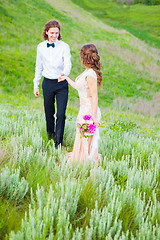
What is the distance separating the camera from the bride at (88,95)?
13.0 ft

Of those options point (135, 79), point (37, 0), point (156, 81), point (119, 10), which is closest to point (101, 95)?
point (135, 79)

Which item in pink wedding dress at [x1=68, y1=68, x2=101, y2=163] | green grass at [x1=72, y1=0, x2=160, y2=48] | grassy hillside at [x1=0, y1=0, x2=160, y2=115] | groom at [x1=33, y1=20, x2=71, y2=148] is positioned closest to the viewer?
pink wedding dress at [x1=68, y1=68, x2=101, y2=163]

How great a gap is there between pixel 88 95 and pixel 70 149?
140cm

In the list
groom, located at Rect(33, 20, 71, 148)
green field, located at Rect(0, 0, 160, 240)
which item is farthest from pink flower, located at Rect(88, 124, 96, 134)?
groom, located at Rect(33, 20, 71, 148)

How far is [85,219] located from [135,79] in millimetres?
20937

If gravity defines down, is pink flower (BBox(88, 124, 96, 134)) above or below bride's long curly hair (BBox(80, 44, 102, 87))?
below

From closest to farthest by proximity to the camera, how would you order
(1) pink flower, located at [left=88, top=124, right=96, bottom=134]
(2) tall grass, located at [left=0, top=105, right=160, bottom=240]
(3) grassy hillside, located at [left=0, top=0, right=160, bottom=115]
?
(2) tall grass, located at [left=0, top=105, right=160, bottom=240]
(1) pink flower, located at [left=88, top=124, right=96, bottom=134]
(3) grassy hillside, located at [left=0, top=0, right=160, bottom=115]

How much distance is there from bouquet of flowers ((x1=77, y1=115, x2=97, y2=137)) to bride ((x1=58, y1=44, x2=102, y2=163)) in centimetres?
10

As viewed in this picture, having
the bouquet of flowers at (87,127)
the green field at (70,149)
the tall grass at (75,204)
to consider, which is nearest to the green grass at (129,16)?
the green field at (70,149)

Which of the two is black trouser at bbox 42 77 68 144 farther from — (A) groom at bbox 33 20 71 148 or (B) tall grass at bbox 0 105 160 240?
(B) tall grass at bbox 0 105 160 240

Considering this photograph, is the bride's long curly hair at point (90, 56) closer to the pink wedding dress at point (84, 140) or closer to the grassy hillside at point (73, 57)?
the pink wedding dress at point (84, 140)

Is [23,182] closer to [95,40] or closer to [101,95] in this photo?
[101,95]

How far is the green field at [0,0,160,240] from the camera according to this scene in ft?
7.62

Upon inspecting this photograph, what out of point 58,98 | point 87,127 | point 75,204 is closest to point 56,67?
point 58,98
